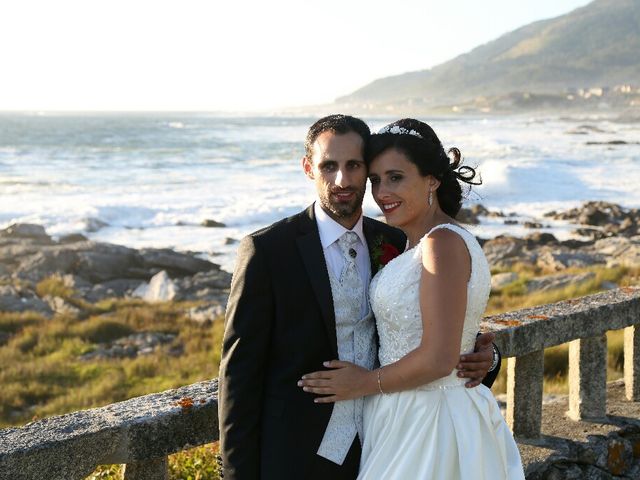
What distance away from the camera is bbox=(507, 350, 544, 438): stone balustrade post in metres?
3.47

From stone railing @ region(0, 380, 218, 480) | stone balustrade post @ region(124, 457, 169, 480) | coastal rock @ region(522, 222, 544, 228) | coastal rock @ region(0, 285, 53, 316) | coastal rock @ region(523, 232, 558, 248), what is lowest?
coastal rock @ region(522, 222, 544, 228)

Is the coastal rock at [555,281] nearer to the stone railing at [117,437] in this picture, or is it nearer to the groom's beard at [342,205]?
the groom's beard at [342,205]

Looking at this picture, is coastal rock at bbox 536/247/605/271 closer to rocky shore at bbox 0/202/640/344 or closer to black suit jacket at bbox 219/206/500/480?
rocky shore at bbox 0/202/640/344

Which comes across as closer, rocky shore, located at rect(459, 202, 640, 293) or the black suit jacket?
the black suit jacket

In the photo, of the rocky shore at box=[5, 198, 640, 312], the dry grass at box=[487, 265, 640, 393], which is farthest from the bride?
the rocky shore at box=[5, 198, 640, 312]

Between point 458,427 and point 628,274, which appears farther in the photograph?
point 628,274

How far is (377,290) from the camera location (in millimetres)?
2590

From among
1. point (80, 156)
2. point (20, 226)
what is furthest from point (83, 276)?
point (80, 156)

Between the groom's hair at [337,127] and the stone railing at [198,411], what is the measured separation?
92 cm

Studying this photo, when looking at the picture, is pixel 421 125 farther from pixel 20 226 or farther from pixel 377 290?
pixel 20 226

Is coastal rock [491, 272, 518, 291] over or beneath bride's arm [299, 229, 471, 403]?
beneath

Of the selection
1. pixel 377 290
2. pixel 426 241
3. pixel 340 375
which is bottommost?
pixel 340 375

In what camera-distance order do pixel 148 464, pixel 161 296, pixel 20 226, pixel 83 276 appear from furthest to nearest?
pixel 20 226 → pixel 83 276 → pixel 161 296 → pixel 148 464

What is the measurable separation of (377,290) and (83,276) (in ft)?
61.0
